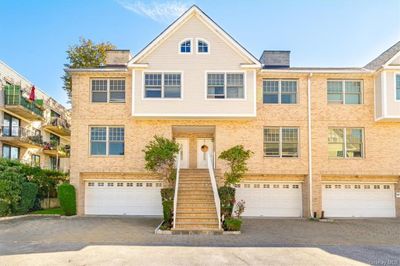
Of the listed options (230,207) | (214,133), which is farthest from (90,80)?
(230,207)

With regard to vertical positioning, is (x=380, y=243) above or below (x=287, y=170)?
below

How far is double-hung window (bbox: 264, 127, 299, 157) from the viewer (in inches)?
849

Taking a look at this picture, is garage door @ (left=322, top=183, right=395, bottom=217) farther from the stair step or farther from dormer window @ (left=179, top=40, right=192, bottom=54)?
dormer window @ (left=179, top=40, right=192, bottom=54)

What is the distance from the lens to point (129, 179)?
72.0 feet

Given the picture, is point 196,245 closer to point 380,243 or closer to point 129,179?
point 380,243

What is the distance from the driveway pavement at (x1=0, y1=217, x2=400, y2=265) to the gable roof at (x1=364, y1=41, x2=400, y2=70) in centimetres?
921

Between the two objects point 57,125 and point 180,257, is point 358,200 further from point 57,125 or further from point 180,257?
point 57,125

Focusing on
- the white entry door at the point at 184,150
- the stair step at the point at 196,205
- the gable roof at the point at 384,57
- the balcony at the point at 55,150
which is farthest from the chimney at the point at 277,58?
the balcony at the point at 55,150

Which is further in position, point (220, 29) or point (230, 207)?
point (220, 29)

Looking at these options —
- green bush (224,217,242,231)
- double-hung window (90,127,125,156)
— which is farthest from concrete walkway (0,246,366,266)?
double-hung window (90,127,125,156)

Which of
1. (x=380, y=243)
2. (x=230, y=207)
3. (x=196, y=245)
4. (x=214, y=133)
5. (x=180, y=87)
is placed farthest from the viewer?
(x=214, y=133)

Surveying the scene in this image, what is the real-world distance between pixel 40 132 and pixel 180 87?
20.3m

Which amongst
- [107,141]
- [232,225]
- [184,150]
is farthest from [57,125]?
[232,225]

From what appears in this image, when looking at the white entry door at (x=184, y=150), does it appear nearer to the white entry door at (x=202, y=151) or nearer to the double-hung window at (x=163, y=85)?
the white entry door at (x=202, y=151)
